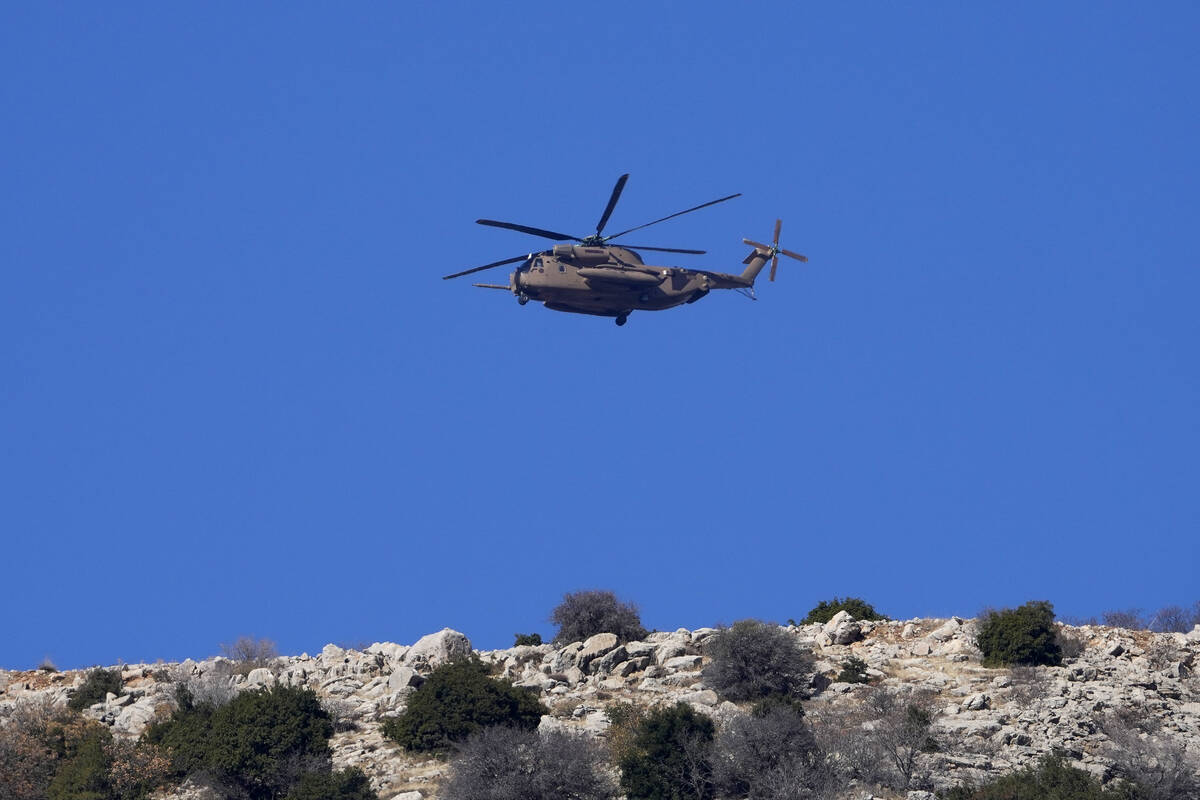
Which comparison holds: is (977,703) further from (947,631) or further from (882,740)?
(947,631)

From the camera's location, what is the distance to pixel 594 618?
48.8 metres

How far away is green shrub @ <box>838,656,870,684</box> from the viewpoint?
43375 millimetres

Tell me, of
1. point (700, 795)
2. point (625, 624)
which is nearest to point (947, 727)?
point (700, 795)

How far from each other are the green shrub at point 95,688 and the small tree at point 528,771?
14307 mm

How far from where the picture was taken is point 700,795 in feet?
119

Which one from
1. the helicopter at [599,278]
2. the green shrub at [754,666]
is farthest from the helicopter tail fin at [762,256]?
the green shrub at [754,666]

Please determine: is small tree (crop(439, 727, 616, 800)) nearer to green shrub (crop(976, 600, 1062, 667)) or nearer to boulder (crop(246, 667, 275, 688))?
boulder (crop(246, 667, 275, 688))

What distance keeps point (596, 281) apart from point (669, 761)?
27462mm

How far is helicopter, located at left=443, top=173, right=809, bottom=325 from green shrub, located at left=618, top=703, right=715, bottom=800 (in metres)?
25.1

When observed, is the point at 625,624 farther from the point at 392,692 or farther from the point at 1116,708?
the point at 1116,708

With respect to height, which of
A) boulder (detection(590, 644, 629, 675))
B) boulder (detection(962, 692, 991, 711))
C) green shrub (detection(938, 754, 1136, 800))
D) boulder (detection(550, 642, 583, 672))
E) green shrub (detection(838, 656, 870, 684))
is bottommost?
green shrub (detection(938, 754, 1136, 800))

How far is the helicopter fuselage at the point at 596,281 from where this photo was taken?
60.5 meters

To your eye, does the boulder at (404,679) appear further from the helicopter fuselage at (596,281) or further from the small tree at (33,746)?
the helicopter fuselage at (596,281)

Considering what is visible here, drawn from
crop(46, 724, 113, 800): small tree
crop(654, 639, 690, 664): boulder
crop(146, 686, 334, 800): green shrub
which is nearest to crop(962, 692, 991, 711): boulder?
crop(654, 639, 690, 664): boulder
